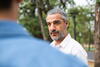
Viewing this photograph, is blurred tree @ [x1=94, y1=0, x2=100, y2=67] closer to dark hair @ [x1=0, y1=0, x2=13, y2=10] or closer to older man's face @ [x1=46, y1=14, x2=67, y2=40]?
older man's face @ [x1=46, y1=14, x2=67, y2=40]

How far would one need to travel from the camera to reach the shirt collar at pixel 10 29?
4.45 feet

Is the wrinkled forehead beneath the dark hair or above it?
beneath

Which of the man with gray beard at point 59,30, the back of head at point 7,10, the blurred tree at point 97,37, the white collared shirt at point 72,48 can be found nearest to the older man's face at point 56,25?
the man with gray beard at point 59,30

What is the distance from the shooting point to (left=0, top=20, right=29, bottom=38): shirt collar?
1355 mm

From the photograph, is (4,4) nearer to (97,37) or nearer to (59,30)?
(59,30)

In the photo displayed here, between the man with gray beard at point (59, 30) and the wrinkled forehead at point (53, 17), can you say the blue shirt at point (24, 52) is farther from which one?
the wrinkled forehead at point (53, 17)

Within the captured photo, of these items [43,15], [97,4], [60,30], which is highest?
[60,30]

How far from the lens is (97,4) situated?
1477cm

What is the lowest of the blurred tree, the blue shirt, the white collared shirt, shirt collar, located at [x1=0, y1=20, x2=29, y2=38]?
the blurred tree

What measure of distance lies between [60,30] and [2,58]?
3.53m

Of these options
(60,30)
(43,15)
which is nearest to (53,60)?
(60,30)

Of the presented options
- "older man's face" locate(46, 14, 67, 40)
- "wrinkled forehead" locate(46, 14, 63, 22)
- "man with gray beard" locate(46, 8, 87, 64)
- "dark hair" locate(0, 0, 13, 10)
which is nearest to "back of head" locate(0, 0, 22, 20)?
"dark hair" locate(0, 0, 13, 10)

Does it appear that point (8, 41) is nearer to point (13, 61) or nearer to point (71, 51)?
point (13, 61)

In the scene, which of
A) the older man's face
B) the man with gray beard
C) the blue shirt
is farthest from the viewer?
the older man's face
